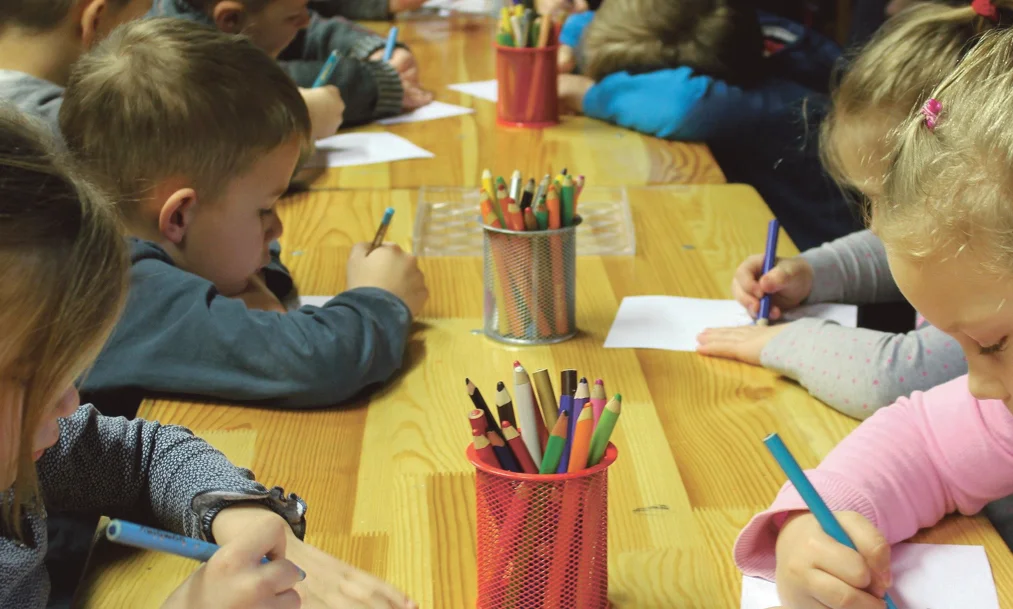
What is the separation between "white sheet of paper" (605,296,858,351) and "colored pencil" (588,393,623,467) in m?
0.48

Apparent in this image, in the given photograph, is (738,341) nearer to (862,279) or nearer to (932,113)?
(862,279)

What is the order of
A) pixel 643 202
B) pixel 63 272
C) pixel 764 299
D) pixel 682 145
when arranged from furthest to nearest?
pixel 682 145
pixel 643 202
pixel 764 299
pixel 63 272

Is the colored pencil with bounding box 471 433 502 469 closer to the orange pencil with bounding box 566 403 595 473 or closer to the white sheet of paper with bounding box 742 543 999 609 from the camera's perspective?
the orange pencil with bounding box 566 403 595 473

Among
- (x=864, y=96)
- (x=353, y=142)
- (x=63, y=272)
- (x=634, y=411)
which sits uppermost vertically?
(x=63, y=272)

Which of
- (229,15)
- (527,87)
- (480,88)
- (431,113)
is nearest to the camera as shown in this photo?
(229,15)

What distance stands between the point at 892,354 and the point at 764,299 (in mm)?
229

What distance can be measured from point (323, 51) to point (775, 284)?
1.55 meters

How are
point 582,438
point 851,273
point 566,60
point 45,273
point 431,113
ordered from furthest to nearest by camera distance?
1. point 566,60
2. point 431,113
3. point 851,273
4. point 582,438
5. point 45,273

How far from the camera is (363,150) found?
6.81 ft

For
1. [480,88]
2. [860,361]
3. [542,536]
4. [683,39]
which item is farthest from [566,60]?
[542,536]

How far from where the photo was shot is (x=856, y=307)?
1.46 m

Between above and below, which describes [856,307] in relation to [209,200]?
below

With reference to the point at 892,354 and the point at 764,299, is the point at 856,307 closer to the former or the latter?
the point at 764,299

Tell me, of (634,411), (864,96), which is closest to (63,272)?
(634,411)
